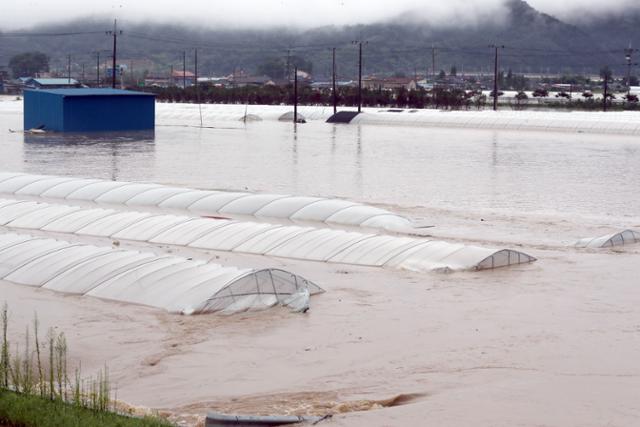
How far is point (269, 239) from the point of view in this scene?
51.9ft

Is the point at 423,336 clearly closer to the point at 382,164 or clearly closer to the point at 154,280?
the point at 154,280

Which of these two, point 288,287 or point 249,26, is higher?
point 249,26

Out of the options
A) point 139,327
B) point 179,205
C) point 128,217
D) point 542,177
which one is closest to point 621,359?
point 139,327

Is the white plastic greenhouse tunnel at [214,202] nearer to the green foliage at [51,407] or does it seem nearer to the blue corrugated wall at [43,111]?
the green foliage at [51,407]

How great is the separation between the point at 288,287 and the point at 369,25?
493 ft

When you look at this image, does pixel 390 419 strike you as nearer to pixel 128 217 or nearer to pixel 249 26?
pixel 128 217

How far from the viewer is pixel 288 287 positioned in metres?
12.9

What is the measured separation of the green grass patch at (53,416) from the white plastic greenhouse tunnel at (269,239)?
7208 millimetres

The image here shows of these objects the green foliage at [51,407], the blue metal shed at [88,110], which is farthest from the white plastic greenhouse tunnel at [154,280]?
the blue metal shed at [88,110]

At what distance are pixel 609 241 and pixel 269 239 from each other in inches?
197

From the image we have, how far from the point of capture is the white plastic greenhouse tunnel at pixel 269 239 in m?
14.9

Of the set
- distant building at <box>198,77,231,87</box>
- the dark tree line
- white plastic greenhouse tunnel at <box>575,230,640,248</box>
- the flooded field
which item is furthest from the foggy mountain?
white plastic greenhouse tunnel at <box>575,230,640,248</box>

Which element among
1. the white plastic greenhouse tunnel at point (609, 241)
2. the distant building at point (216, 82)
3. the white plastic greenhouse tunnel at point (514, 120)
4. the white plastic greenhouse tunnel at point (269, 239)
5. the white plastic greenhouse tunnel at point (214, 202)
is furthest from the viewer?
the distant building at point (216, 82)

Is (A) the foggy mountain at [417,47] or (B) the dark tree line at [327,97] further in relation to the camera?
(A) the foggy mountain at [417,47]
